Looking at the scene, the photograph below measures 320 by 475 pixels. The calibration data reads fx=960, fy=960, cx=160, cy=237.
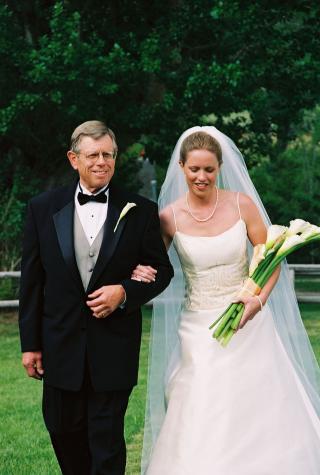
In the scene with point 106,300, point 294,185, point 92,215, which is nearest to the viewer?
point 106,300

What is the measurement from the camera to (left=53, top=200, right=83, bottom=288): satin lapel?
500 cm

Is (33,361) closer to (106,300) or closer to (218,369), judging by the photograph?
(106,300)

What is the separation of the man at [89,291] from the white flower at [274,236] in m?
0.59

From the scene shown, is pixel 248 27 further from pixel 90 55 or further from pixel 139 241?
pixel 139 241

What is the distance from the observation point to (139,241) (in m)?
5.11

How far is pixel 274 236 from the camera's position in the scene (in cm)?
535

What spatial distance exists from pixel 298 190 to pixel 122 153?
29.2 ft

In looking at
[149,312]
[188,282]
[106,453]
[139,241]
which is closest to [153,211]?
[139,241]

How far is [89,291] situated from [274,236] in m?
1.10

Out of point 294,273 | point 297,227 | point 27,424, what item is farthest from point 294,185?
point 297,227

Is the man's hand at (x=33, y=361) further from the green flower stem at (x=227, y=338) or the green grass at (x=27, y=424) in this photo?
the green grass at (x=27, y=424)

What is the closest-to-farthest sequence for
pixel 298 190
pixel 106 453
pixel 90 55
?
pixel 106 453 → pixel 90 55 → pixel 298 190

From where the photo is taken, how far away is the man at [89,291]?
16.4ft

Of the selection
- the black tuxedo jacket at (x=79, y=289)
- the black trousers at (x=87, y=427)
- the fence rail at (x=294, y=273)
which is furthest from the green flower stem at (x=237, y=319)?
the fence rail at (x=294, y=273)
